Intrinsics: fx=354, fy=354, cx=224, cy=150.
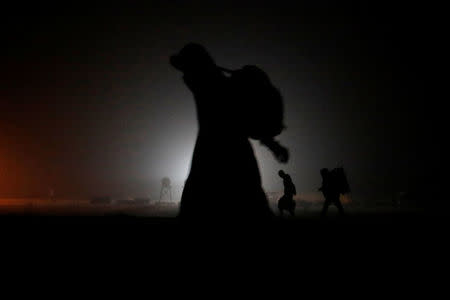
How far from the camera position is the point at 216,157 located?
4828 mm

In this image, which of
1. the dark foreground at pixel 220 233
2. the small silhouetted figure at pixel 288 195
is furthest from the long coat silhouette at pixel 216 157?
the small silhouetted figure at pixel 288 195

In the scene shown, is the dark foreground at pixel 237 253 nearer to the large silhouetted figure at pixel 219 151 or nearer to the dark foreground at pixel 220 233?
the dark foreground at pixel 220 233

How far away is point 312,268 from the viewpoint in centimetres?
380

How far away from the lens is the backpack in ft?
16.6

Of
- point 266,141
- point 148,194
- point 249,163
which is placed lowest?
point 148,194

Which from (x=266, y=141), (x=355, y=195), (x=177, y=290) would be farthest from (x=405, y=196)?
(x=177, y=290)

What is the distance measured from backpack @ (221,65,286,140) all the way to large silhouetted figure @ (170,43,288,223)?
0.01 m

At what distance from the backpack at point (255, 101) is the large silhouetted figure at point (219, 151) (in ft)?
0.05

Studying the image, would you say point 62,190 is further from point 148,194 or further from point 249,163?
point 249,163

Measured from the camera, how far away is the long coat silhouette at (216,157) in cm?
465

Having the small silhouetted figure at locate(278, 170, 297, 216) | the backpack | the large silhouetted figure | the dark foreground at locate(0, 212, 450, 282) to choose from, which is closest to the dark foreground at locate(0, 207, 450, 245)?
the dark foreground at locate(0, 212, 450, 282)

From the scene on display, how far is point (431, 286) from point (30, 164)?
208 feet

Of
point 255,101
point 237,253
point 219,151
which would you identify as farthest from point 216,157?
point 237,253

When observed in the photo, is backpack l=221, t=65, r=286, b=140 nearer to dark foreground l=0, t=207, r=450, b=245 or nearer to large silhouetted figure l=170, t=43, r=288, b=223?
Result: large silhouetted figure l=170, t=43, r=288, b=223
